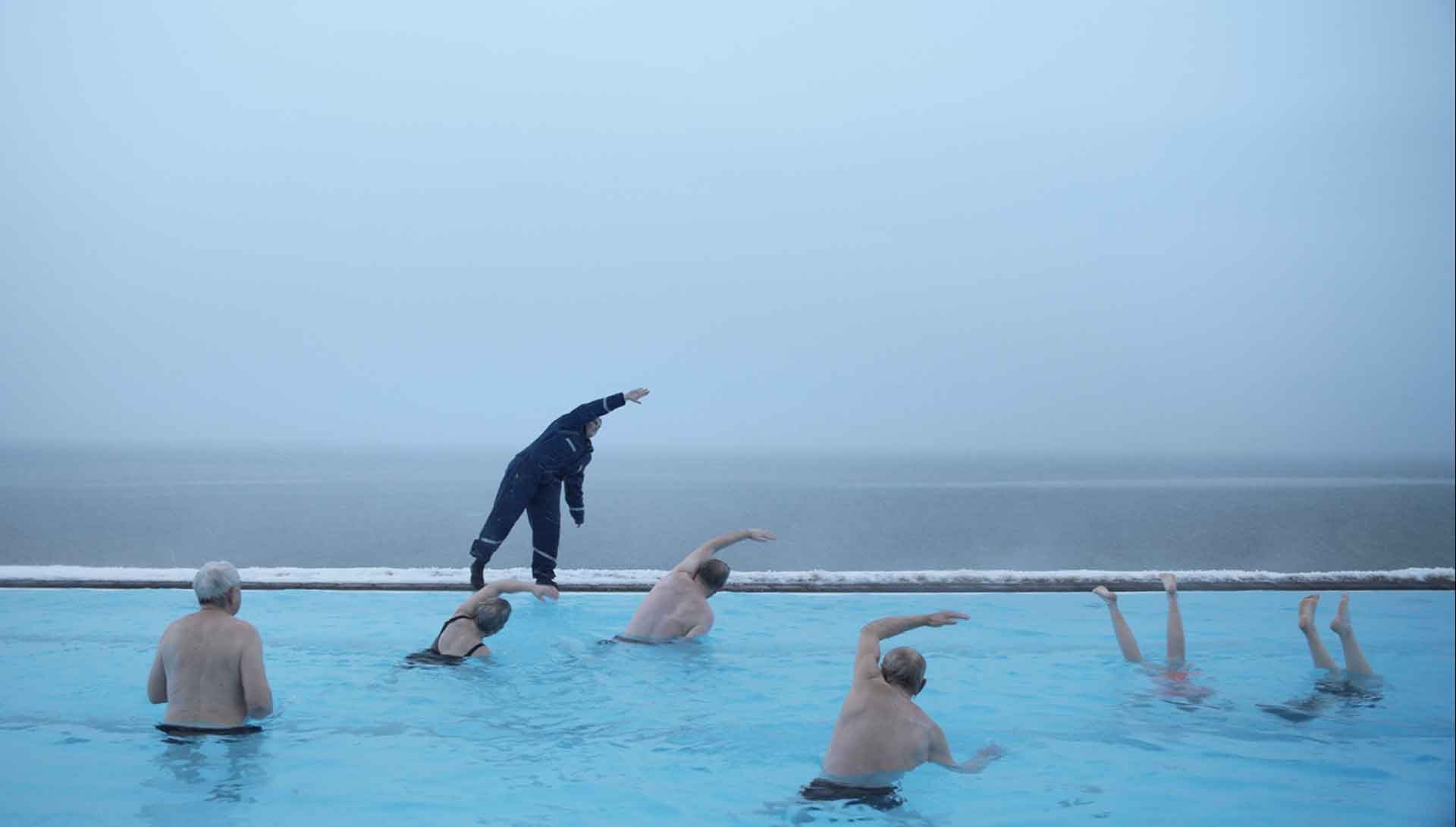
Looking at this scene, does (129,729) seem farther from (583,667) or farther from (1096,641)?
(1096,641)

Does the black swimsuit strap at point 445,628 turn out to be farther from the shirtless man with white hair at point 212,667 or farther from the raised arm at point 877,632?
the raised arm at point 877,632

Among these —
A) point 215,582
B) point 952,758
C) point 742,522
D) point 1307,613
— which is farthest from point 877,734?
point 742,522

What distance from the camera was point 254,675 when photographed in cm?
447

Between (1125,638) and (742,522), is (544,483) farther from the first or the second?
(742,522)

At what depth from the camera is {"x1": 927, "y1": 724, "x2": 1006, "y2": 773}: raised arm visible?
14.3 ft

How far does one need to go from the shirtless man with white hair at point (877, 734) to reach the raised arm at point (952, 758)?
31 millimetres

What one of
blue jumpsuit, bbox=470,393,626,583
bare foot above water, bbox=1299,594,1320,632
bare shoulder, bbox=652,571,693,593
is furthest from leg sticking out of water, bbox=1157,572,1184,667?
blue jumpsuit, bbox=470,393,626,583

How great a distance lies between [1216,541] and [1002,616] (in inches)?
975

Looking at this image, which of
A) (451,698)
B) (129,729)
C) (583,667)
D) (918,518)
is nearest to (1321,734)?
(583,667)

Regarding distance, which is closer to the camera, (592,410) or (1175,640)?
(1175,640)

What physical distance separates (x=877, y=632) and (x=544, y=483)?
4297 millimetres

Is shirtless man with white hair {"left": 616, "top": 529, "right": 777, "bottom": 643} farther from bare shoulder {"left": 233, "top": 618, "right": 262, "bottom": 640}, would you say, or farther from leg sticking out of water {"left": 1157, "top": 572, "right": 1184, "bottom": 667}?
bare shoulder {"left": 233, "top": 618, "right": 262, "bottom": 640}

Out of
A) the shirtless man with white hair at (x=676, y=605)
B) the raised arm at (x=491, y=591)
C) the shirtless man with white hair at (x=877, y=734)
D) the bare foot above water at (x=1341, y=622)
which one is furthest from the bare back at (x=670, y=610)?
the bare foot above water at (x=1341, y=622)

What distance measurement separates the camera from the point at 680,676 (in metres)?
6.21
